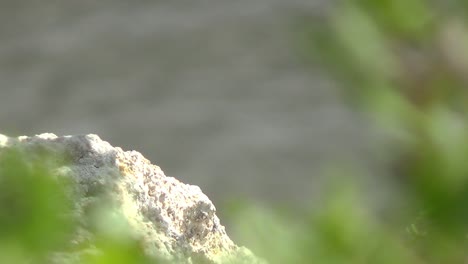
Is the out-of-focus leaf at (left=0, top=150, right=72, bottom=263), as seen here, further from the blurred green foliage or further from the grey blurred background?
the grey blurred background

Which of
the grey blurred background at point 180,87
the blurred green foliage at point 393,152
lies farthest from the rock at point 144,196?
the grey blurred background at point 180,87

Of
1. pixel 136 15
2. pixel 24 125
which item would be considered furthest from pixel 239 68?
pixel 24 125

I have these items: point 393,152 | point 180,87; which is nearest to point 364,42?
point 393,152

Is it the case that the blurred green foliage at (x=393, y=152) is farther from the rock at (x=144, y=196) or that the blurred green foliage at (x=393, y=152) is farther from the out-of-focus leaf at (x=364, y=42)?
the rock at (x=144, y=196)

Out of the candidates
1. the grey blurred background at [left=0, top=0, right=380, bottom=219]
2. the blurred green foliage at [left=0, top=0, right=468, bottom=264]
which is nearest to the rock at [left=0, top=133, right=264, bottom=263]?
the blurred green foliage at [left=0, top=0, right=468, bottom=264]

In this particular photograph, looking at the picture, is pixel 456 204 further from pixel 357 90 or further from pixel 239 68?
pixel 239 68

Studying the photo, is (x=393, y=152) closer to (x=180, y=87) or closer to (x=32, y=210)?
(x=32, y=210)
